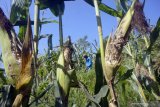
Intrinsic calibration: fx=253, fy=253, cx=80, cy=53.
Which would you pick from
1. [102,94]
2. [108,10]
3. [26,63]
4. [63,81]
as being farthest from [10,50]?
[108,10]

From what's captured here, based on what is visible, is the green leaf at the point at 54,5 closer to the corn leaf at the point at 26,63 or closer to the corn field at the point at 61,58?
the corn field at the point at 61,58

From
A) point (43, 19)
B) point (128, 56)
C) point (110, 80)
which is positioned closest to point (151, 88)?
point (128, 56)

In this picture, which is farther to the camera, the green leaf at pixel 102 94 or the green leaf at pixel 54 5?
the green leaf at pixel 54 5

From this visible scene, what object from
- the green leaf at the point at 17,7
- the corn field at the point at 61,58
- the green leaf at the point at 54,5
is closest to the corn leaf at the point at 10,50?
the corn field at the point at 61,58

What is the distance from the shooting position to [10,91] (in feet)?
3.30

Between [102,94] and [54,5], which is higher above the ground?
[54,5]

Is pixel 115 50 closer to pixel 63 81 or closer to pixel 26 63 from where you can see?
pixel 63 81

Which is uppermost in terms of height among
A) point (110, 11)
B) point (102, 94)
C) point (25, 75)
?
point (110, 11)

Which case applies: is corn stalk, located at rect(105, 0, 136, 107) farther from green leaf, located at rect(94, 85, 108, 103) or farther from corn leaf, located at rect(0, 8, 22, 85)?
corn leaf, located at rect(0, 8, 22, 85)

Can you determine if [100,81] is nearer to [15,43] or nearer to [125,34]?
[125,34]

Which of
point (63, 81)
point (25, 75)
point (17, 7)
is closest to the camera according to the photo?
point (25, 75)

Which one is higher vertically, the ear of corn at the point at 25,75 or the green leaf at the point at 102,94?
the ear of corn at the point at 25,75

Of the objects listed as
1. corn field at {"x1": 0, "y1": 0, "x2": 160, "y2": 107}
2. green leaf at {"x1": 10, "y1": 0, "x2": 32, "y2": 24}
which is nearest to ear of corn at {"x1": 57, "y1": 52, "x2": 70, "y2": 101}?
corn field at {"x1": 0, "y1": 0, "x2": 160, "y2": 107}

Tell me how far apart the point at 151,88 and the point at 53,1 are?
774mm
